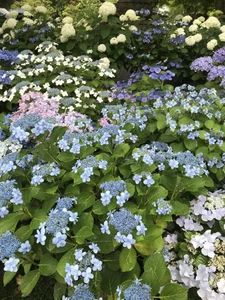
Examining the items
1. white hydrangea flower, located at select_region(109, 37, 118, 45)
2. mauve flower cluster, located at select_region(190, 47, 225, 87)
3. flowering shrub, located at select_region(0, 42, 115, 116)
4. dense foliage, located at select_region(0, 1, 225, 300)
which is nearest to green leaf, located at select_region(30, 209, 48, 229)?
dense foliage, located at select_region(0, 1, 225, 300)

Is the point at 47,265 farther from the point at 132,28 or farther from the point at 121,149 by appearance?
the point at 132,28

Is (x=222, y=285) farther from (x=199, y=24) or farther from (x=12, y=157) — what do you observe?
(x=199, y=24)

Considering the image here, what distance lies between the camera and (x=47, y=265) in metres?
1.39

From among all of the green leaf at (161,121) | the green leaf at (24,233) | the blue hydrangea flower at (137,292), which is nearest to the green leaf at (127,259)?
the blue hydrangea flower at (137,292)

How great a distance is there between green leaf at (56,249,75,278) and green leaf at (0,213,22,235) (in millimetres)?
248

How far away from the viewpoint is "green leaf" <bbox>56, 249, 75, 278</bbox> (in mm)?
1308

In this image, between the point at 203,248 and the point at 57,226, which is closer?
the point at 57,226

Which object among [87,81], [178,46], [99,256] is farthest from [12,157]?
[178,46]

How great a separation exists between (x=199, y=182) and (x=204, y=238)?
0.24 m

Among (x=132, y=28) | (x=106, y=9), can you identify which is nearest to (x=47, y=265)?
(x=106, y=9)

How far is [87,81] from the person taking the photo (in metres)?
3.27

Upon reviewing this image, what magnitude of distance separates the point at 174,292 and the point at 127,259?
0.67 ft

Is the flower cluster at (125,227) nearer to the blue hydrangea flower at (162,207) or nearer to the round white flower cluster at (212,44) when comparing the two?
the blue hydrangea flower at (162,207)

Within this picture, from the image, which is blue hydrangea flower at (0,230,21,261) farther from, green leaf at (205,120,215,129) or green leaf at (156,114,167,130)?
green leaf at (205,120,215,129)
